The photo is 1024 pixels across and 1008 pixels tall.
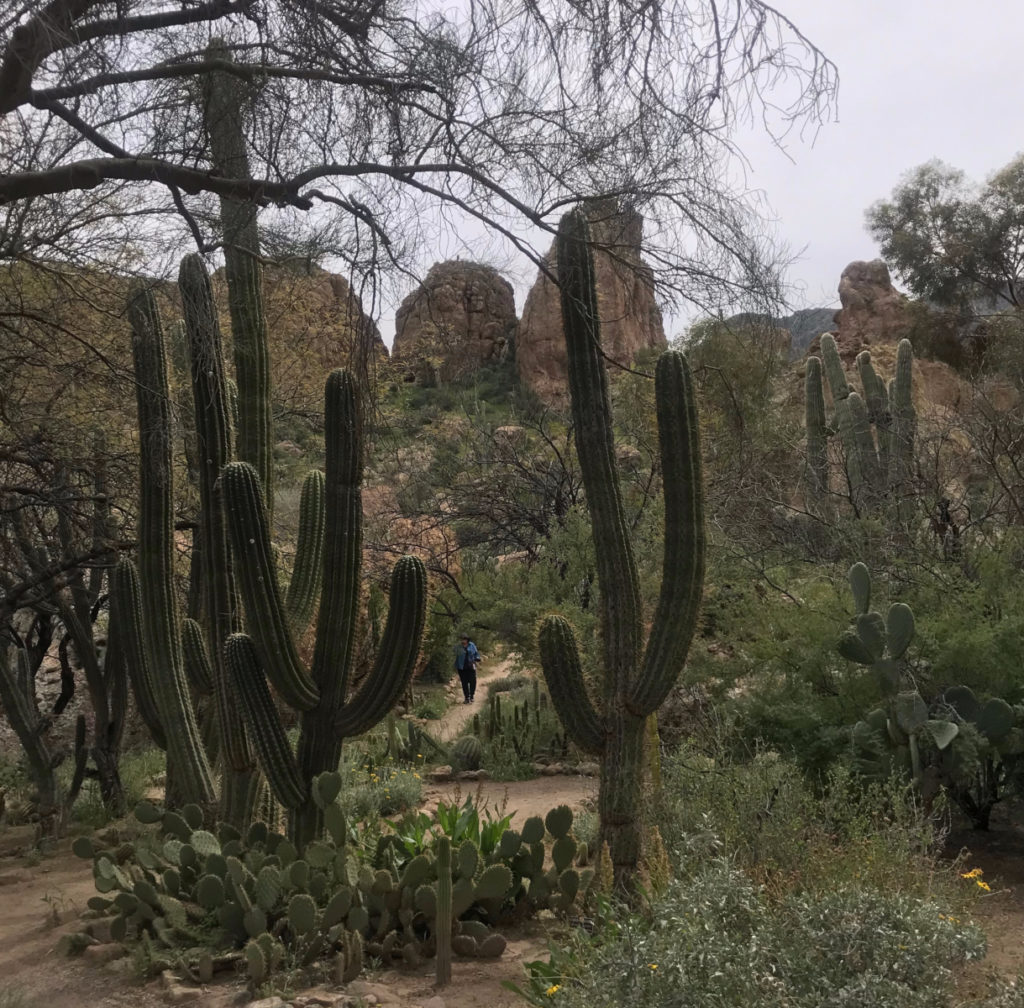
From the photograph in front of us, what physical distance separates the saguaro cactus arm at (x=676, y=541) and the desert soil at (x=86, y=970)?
4.69ft

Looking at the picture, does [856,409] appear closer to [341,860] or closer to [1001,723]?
[1001,723]

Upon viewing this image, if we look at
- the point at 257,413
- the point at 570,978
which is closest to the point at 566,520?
the point at 257,413

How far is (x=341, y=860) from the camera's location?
570 cm

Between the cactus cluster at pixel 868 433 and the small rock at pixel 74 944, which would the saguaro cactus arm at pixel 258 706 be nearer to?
the small rock at pixel 74 944

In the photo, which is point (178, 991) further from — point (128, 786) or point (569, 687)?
point (128, 786)

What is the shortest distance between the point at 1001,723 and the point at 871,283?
123 feet

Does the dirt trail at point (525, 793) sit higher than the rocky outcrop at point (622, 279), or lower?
lower

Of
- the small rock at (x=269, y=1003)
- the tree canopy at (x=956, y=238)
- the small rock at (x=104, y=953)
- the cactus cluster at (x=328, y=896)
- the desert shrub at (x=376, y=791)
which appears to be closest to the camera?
the small rock at (x=269, y=1003)

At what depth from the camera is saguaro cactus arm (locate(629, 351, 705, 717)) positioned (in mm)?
5766

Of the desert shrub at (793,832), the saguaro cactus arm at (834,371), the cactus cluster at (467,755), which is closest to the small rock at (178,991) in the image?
the desert shrub at (793,832)

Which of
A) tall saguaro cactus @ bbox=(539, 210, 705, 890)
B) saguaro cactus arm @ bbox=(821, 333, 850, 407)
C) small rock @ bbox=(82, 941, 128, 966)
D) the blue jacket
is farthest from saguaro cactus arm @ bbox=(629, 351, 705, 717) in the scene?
saguaro cactus arm @ bbox=(821, 333, 850, 407)

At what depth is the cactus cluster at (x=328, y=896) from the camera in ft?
17.3

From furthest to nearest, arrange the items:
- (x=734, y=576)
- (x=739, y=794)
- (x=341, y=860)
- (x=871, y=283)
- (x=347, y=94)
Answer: (x=871, y=283), (x=734, y=576), (x=341, y=860), (x=739, y=794), (x=347, y=94)

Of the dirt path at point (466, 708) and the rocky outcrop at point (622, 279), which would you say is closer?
the rocky outcrop at point (622, 279)
